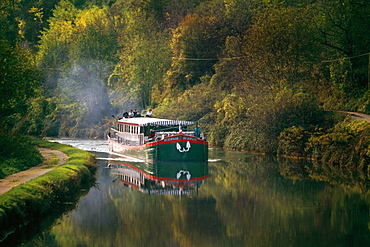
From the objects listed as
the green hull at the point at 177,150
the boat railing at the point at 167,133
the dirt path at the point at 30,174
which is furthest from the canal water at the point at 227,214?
the boat railing at the point at 167,133

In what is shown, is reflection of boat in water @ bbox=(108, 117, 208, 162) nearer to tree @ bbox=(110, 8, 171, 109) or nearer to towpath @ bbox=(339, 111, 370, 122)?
towpath @ bbox=(339, 111, 370, 122)

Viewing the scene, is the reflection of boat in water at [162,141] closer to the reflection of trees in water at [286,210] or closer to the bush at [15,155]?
the reflection of trees in water at [286,210]

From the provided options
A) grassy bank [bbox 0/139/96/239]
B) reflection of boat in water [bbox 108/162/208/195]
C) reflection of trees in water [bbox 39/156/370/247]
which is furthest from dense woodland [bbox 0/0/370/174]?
reflection of trees in water [bbox 39/156/370/247]

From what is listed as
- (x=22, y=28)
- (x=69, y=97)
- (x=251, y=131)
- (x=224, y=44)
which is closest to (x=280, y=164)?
(x=251, y=131)

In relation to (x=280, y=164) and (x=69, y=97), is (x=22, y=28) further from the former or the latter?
(x=280, y=164)

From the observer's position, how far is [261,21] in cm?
5641

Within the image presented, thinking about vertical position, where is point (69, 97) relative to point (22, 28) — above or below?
below

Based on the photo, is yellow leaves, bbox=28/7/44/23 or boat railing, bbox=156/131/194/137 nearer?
boat railing, bbox=156/131/194/137

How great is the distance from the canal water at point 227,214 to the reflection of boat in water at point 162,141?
14.7 feet

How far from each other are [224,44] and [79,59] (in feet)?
72.2

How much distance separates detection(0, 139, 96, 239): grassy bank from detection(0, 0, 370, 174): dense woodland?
180 inches

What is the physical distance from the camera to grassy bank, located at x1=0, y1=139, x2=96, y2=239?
21328 millimetres

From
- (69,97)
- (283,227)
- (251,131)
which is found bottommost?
(283,227)

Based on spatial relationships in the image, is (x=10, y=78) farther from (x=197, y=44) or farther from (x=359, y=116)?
(x=197, y=44)
